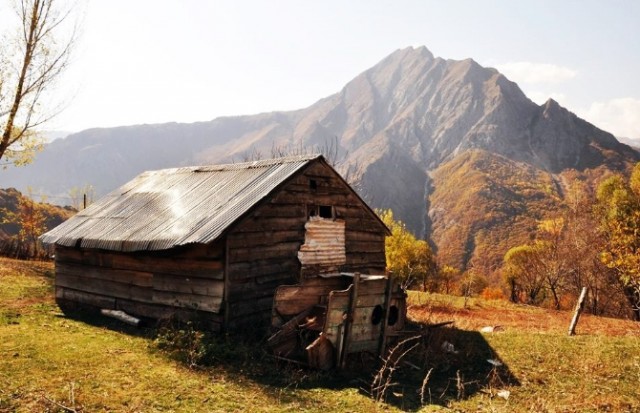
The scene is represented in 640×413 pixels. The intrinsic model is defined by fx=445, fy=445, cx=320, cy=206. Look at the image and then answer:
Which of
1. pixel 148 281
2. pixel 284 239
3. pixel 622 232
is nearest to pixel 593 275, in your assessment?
pixel 622 232

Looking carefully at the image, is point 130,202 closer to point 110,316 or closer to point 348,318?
point 110,316

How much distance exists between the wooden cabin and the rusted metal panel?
0.11ft

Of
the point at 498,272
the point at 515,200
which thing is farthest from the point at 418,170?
the point at 498,272

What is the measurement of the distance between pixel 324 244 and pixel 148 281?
5.40 meters

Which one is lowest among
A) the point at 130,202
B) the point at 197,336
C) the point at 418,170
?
the point at 197,336

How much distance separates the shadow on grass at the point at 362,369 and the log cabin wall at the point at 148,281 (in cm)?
65

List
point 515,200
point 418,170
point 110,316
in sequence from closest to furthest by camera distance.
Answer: point 110,316 → point 515,200 → point 418,170

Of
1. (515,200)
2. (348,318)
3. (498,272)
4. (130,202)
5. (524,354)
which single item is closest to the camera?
(348,318)

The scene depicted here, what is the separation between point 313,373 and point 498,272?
91.0 meters

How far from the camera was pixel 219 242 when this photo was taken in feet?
37.7

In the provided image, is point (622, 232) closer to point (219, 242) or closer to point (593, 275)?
point (593, 275)

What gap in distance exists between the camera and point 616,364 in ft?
37.5

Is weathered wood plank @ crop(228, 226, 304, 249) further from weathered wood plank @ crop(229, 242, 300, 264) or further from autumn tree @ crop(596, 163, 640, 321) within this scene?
autumn tree @ crop(596, 163, 640, 321)

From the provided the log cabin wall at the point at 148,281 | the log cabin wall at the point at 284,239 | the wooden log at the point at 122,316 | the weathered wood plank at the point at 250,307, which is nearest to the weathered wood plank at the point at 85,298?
the log cabin wall at the point at 148,281
